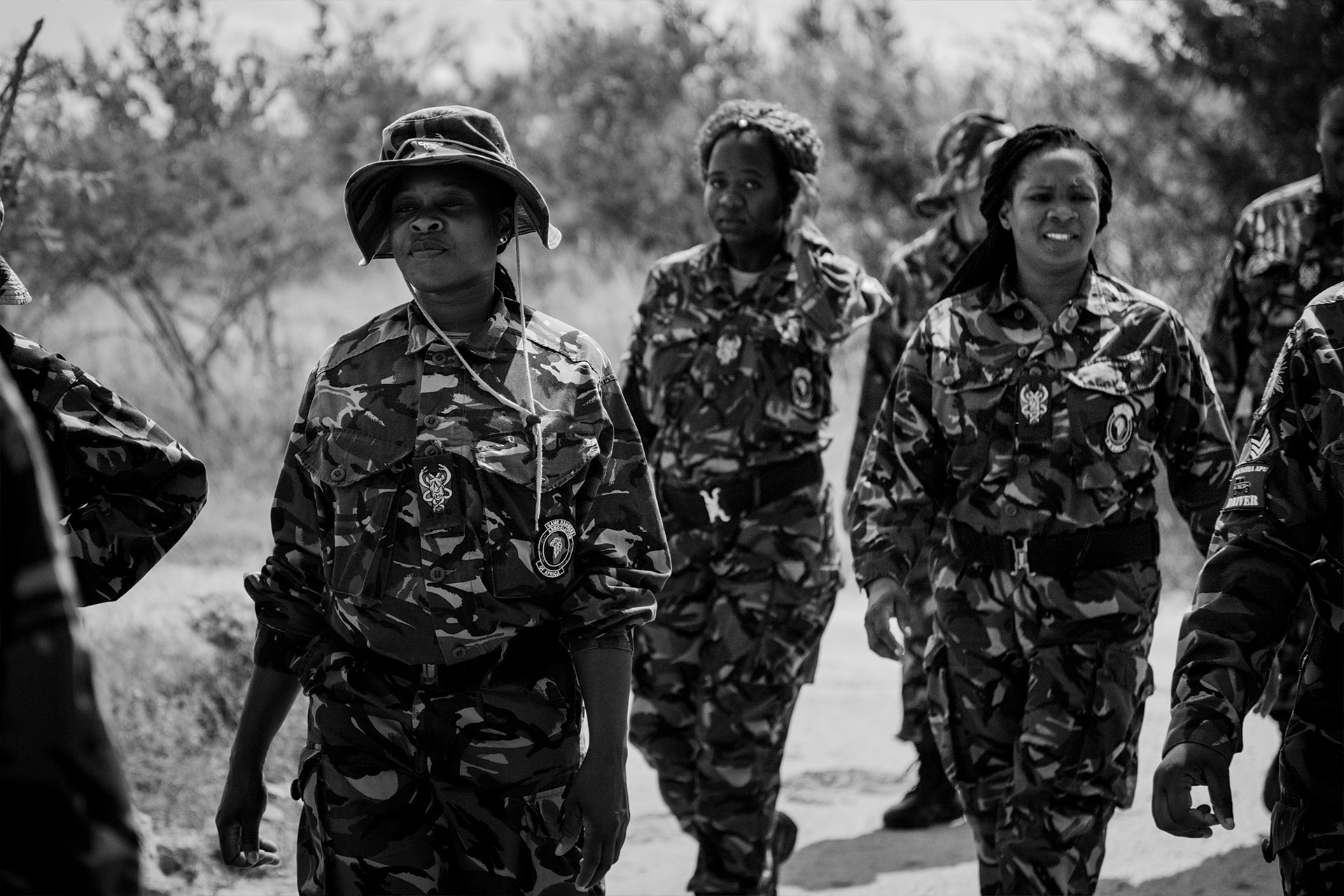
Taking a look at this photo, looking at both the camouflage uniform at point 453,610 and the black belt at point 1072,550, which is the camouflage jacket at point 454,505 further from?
the black belt at point 1072,550

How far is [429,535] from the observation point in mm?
3145

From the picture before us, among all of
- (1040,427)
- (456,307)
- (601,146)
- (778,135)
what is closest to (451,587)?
(456,307)

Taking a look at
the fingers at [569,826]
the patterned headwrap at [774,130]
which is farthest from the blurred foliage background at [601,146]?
the fingers at [569,826]

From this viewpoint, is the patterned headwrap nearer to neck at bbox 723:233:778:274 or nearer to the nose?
neck at bbox 723:233:778:274

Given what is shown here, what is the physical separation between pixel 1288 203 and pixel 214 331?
10.9m

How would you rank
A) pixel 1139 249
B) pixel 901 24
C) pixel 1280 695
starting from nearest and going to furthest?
1. pixel 1280 695
2. pixel 1139 249
3. pixel 901 24

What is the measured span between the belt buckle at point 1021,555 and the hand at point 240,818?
1881 mm

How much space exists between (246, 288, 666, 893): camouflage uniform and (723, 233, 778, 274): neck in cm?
227

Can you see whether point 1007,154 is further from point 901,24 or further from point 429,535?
point 901,24

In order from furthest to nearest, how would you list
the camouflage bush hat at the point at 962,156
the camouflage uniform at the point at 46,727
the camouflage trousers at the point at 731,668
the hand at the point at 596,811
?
the camouflage bush hat at the point at 962,156 → the camouflage trousers at the point at 731,668 → the hand at the point at 596,811 → the camouflage uniform at the point at 46,727

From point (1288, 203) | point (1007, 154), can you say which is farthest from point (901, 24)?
point (1007, 154)

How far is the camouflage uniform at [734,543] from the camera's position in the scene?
198 inches

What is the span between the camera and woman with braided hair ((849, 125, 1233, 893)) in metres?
4.05

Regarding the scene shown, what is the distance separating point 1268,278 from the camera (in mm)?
5660
